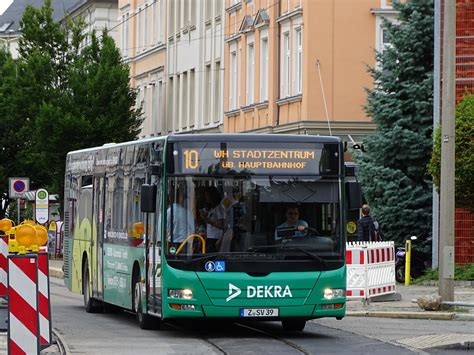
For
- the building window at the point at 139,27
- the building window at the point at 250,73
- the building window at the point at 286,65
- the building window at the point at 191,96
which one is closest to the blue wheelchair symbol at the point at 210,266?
the building window at the point at 286,65

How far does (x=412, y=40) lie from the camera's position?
36438mm

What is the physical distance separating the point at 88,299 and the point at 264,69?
80.5ft

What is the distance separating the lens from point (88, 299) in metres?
25.7

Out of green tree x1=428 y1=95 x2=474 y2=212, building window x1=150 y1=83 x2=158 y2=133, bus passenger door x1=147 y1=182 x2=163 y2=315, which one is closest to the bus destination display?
bus passenger door x1=147 y1=182 x2=163 y2=315

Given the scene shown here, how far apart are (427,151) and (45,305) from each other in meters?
21.6

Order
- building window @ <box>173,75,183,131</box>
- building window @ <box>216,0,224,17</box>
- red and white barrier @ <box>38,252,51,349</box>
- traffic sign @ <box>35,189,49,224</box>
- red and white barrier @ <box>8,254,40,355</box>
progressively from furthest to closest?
building window @ <box>173,75,183,131</box> → building window @ <box>216,0,224,17</box> → traffic sign @ <box>35,189,49,224</box> → red and white barrier @ <box>38,252,51,349</box> → red and white barrier @ <box>8,254,40,355</box>

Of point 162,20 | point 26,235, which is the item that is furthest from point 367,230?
point 162,20

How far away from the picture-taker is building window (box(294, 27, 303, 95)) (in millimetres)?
44594

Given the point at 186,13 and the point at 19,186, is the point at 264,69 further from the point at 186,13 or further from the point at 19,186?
the point at 186,13

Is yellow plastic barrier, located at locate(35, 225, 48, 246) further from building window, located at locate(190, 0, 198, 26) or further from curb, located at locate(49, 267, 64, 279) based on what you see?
building window, located at locate(190, 0, 198, 26)

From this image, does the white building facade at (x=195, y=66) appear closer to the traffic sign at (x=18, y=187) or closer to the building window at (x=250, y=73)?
the building window at (x=250, y=73)

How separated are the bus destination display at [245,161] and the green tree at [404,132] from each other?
1695 centimetres

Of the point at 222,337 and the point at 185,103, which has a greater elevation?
the point at 185,103

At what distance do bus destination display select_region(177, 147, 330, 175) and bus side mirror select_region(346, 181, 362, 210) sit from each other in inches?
18.8
